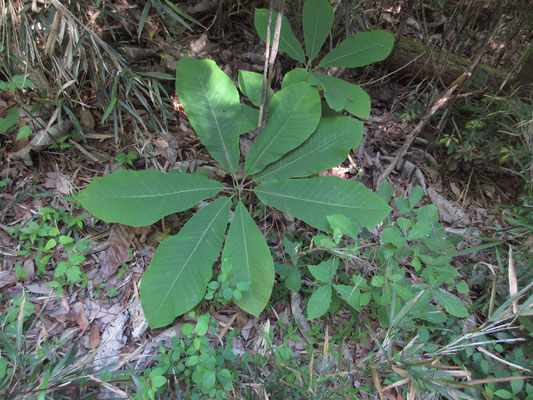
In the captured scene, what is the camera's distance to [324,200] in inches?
54.5

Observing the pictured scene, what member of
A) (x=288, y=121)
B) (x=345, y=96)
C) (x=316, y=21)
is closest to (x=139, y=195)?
(x=288, y=121)

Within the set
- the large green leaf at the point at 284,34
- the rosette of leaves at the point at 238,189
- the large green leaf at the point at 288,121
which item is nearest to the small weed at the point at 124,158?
the rosette of leaves at the point at 238,189

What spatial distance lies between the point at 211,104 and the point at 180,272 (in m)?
0.79

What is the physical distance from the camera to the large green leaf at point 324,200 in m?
1.33

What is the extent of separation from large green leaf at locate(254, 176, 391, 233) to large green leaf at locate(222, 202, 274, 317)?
18 cm

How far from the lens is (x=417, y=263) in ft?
3.98

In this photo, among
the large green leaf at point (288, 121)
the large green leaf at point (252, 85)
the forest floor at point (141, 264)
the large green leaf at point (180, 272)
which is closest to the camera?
the large green leaf at point (180, 272)

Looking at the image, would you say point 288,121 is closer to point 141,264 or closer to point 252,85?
point 252,85

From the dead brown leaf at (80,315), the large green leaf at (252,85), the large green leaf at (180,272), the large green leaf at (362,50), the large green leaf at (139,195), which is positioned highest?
the large green leaf at (362,50)

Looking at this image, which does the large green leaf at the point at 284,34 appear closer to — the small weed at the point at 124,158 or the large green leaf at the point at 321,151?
the large green leaf at the point at 321,151

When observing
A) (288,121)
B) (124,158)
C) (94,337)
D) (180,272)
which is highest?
(288,121)

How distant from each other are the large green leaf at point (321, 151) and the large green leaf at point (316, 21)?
0.48 m

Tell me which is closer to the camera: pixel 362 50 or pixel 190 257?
pixel 190 257

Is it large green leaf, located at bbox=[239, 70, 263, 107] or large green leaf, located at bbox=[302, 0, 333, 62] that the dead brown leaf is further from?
large green leaf, located at bbox=[302, 0, 333, 62]
